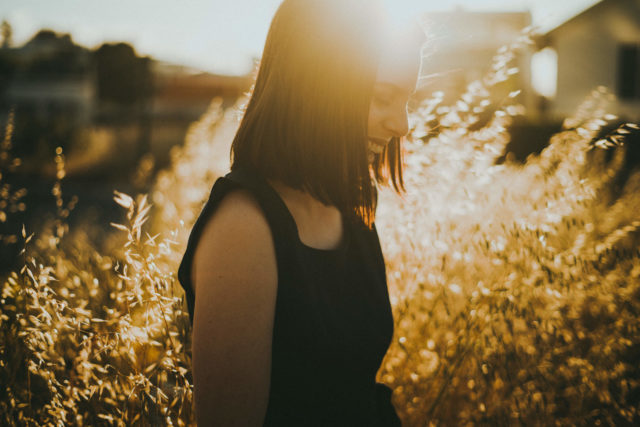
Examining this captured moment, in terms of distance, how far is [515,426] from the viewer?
60.9 inches

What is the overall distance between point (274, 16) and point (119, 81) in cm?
1894

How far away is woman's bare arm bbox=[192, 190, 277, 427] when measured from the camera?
813 mm

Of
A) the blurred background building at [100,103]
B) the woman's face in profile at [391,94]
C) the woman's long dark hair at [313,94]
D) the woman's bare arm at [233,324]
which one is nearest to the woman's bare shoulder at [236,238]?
the woman's bare arm at [233,324]

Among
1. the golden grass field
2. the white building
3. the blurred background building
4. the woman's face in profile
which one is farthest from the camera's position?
the blurred background building

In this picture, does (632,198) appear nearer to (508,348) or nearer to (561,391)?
(561,391)

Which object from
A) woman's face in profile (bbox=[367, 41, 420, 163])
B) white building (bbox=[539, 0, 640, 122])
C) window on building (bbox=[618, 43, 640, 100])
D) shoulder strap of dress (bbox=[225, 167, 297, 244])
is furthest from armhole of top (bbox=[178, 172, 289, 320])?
window on building (bbox=[618, 43, 640, 100])

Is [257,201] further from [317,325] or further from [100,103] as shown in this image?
[100,103]

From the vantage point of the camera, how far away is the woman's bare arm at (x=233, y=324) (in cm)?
81

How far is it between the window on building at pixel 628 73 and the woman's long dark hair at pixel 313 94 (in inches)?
599

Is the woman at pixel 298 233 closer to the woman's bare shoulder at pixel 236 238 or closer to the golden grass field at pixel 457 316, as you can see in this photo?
the woman's bare shoulder at pixel 236 238

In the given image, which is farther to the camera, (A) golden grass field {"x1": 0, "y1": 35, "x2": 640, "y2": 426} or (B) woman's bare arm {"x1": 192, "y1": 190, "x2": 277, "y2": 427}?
(A) golden grass field {"x1": 0, "y1": 35, "x2": 640, "y2": 426}

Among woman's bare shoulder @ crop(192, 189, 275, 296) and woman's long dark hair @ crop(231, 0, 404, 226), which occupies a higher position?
woman's long dark hair @ crop(231, 0, 404, 226)

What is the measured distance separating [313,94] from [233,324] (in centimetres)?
50

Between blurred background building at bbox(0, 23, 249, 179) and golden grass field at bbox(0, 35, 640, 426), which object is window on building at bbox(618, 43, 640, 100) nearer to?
blurred background building at bbox(0, 23, 249, 179)
